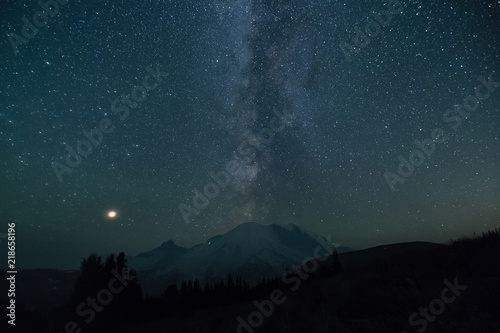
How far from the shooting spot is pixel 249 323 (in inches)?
285

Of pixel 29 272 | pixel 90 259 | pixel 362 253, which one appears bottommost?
pixel 362 253

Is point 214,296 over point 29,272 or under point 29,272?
under

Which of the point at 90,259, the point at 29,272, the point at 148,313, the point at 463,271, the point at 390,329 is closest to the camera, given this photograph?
the point at 390,329

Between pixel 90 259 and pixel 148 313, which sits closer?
pixel 90 259

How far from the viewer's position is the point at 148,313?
43.2m

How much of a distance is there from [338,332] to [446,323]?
1755 mm

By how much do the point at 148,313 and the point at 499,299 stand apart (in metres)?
50.3

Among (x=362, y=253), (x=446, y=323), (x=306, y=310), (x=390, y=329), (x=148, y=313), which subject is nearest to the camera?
(x=446, y=323)

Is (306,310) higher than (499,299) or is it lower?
higher

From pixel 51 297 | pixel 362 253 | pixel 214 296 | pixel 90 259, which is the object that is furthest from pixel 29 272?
pixel 362 253

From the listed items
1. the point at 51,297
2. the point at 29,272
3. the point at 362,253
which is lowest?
the point at 362,253

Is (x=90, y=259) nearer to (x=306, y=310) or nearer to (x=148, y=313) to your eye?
(x=148, y=313)

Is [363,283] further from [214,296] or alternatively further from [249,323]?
[214,296]

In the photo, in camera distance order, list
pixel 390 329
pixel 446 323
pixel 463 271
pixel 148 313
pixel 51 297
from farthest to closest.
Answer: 1. pixel 51 297
2. pixel 148 313
3. pixel 463 271
4. pixel 390 329
5. pixel 446 323
